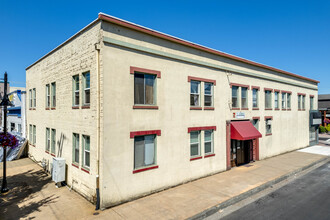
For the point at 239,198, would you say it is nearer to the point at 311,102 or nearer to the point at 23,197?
the point at 23,197

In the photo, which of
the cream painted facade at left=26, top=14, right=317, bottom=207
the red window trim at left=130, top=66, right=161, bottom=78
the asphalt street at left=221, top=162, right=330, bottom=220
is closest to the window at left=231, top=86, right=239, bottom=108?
the cream painted facade at left=26, top=14, right=317, bottom=207

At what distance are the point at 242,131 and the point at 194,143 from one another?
4.29 m

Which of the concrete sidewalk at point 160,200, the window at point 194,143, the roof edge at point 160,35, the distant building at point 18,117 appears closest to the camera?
the concrete sidewalk at point 160,200

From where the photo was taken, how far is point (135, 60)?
31.9ft

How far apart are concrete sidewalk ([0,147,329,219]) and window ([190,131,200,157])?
63.4 inches

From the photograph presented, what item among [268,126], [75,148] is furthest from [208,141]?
[268,126]

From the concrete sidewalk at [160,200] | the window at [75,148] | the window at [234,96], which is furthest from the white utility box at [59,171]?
the window at [234,96]

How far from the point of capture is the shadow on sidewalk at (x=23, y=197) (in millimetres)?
8498

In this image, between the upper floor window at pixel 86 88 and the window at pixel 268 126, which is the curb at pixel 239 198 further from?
the upper floor window at pixel 86 88

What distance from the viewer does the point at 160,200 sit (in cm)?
935

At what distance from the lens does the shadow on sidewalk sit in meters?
8.50

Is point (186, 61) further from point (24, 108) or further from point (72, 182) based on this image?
point (24, 108)

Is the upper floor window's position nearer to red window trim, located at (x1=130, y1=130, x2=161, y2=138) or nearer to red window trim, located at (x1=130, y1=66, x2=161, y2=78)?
red window trim, located at (x1=130, y1=66, x2=161, y2=78)

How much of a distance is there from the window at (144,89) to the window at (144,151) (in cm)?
178
